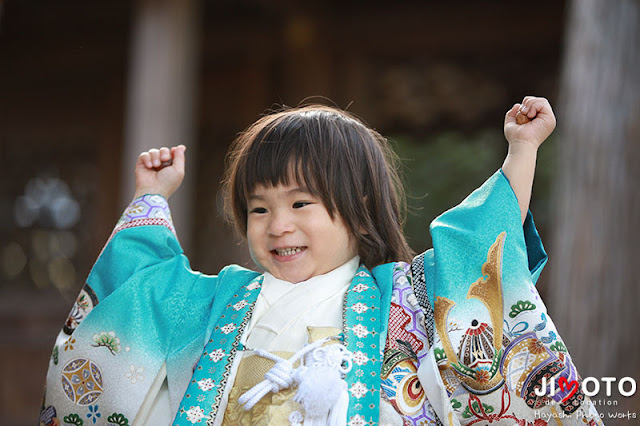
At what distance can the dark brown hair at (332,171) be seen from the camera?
1587 mm

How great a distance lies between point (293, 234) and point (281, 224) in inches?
1.6

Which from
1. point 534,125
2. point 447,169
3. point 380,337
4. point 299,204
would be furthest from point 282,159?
point 447,169

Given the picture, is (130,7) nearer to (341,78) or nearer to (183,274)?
(341,78)

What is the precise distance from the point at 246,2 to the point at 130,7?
98 cm

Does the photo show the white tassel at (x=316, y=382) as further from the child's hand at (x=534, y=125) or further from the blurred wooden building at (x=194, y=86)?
the blurred wooden building at (x=194, y=86)

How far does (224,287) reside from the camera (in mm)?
1703

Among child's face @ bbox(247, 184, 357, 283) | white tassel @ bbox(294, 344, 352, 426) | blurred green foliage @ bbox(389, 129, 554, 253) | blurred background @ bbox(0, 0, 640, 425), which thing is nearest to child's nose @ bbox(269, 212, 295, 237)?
child's face @ bbox(247, 184, 357, 283)

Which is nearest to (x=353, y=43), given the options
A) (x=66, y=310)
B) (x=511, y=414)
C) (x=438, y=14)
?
(x=438, y=14)

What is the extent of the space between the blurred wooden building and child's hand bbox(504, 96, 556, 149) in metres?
3.11

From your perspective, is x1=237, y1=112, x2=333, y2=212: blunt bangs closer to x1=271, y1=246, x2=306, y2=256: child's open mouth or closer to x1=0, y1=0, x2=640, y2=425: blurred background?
x1=271, y1=246, x2=306, y2=256: child's open mouth

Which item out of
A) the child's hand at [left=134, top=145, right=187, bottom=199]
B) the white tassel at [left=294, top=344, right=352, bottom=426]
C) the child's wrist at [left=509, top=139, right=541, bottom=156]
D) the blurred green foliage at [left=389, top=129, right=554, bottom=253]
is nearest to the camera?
the white tassel at [left=294, top=344, right=352, bottom=426]

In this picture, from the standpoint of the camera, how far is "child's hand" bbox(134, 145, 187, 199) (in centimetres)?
186

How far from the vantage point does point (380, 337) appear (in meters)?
1.50

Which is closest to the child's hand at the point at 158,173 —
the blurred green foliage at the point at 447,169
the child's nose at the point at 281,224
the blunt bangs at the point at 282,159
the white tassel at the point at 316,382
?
the blunt bangs at the point at 282,159
